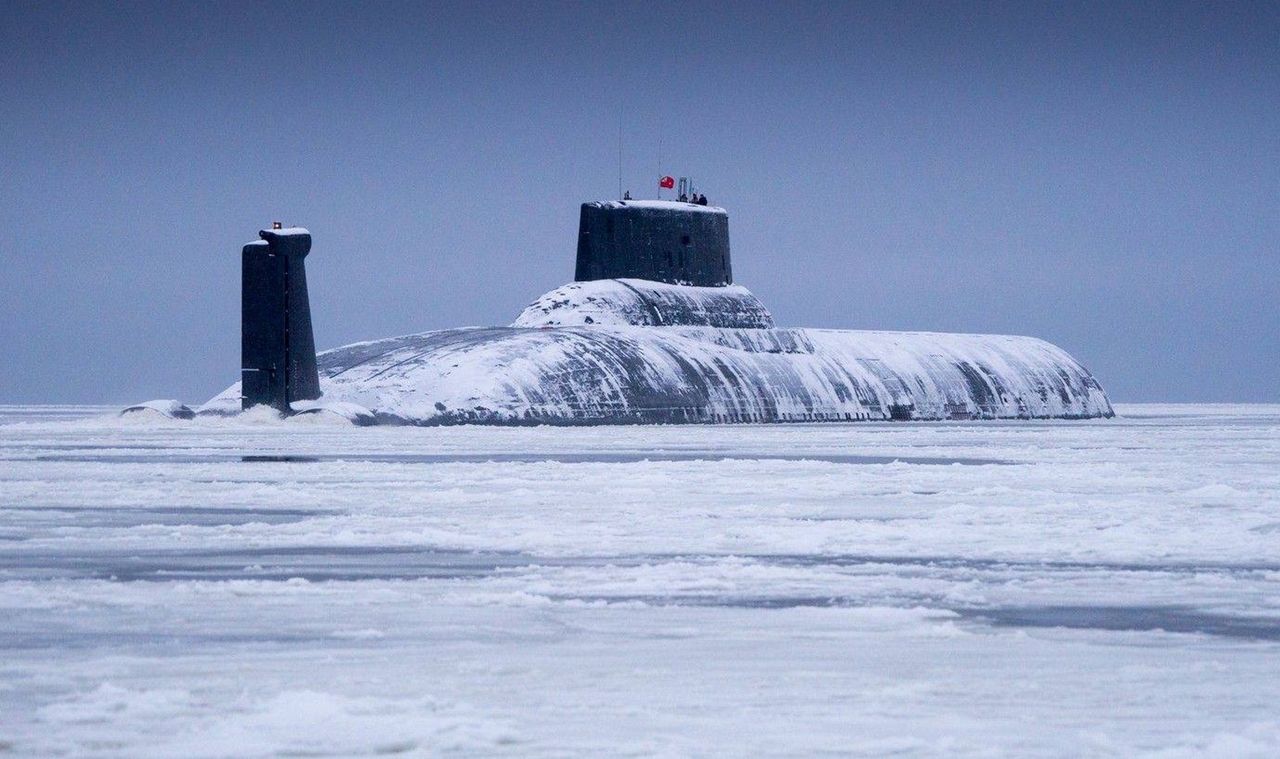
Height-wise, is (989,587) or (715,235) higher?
(715,235)

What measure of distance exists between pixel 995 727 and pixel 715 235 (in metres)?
37.2

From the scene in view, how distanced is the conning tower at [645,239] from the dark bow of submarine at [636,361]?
0.13 ft

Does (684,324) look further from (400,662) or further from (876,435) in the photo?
(400,662)

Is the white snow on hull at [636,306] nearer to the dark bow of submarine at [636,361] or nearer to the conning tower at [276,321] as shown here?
the dark bow of submarine at [636,361]

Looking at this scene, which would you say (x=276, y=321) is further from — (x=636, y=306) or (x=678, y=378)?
(x=636, y=306)

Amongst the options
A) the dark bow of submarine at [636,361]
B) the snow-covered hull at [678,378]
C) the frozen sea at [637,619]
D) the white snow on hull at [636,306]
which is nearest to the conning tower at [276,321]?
the dark bow of submarine at [636,361]

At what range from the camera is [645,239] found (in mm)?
40375

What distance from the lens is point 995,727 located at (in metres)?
4.79

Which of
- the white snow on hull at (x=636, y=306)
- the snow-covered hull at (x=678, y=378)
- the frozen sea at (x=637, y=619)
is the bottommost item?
the frozen sea at (x=637, y=619)

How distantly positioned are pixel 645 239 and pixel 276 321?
38.2 feet

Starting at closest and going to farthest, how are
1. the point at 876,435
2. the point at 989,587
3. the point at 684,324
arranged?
the point at 989,587 → the point at 876,435 → the point at 684,324

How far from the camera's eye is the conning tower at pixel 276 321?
31344 millimetres

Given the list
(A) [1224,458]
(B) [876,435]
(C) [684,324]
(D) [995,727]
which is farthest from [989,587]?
(C) [684,324]

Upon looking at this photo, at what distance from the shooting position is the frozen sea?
4.76 metres
